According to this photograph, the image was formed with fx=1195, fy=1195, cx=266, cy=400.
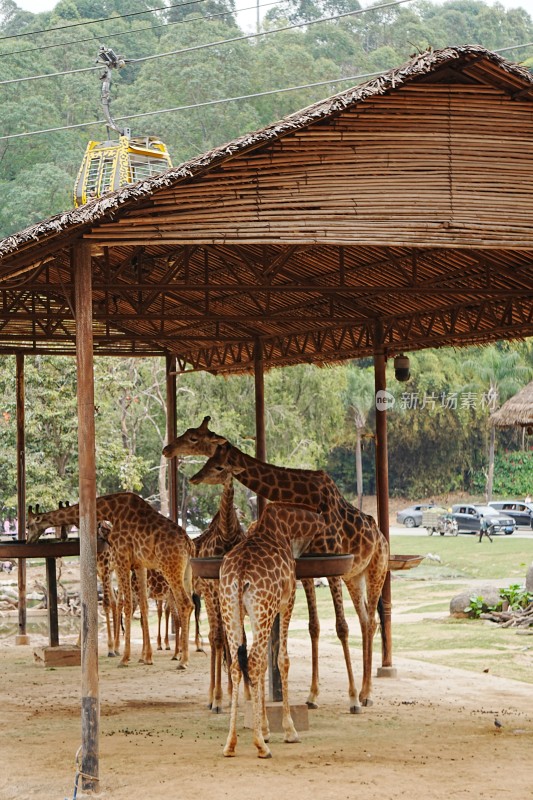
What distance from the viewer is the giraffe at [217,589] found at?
10383mm

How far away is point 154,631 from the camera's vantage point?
17.8 m

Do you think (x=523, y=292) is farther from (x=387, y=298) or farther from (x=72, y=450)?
(x=72, y=450)

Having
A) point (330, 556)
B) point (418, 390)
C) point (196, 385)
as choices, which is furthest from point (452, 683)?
point (418, 390)

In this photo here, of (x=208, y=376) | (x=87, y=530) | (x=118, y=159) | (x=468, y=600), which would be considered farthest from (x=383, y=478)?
(x=118, y=159)

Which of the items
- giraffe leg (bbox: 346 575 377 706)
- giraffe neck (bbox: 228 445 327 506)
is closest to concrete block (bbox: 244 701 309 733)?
giraffe leg (bbox: 346 575 377 706)

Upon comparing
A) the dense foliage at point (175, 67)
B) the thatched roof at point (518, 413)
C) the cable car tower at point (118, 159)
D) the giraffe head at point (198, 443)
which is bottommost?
the giraffe head at point (198, 443)

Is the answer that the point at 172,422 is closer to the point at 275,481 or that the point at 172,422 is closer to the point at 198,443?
the point at 198,443

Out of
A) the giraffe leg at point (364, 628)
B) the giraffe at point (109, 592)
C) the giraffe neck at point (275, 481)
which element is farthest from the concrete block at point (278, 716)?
the giraffe at point (109, 592)

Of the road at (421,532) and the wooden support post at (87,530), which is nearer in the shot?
the wooden support post at (87,530)

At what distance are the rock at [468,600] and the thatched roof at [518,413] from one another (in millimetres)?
2615

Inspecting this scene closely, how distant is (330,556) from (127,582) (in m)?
4.67

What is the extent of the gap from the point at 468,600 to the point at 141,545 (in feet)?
20.0

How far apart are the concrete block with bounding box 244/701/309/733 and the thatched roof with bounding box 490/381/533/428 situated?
9.40 m

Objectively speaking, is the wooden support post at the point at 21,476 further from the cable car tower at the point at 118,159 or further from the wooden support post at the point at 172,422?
the cable car tower at the point at 118,159
